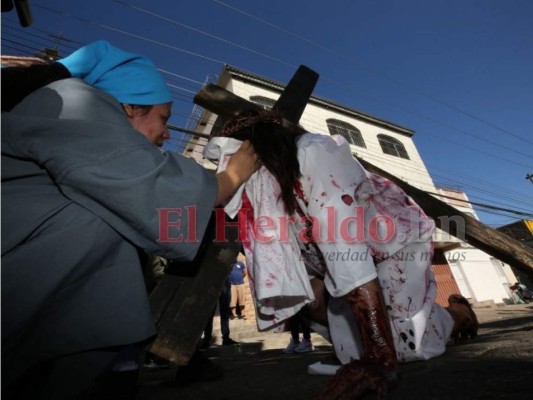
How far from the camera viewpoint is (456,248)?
58.3 ft

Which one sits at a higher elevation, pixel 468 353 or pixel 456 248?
pixel 468 353

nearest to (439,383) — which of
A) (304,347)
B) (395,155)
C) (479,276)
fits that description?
(304,347)

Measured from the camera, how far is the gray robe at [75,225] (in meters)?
0.71

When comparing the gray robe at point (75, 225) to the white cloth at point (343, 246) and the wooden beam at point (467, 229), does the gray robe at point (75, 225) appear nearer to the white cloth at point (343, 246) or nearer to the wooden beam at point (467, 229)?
the white cloth at point (343, 246)

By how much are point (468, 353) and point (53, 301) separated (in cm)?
168

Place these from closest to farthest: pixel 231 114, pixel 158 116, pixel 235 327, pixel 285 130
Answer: pixel 158 116
pixel 285 130
pixel 231 114
pixel 235 327

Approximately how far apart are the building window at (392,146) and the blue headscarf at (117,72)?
19.4 m

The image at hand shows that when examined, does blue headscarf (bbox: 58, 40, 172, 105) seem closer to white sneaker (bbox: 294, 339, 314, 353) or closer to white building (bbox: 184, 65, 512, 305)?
white sneaker (bbox: 294, 339, 314, 353)

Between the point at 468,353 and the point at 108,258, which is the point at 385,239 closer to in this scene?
the point at 468,353

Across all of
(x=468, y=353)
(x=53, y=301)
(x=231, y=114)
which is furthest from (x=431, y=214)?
(x=53, y=301)

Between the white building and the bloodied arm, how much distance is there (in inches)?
570

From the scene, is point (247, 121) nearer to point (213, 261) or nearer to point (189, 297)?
point (213, 261)

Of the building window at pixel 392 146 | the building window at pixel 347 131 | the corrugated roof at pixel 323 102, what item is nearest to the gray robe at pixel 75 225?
the corrugated roof at pixel 323 102

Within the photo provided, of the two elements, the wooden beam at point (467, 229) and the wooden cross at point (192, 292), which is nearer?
the wooden cross at point (192, 292)
